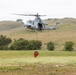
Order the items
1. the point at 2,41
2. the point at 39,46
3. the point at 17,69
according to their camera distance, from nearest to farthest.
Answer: the point at 17,69 → the point at 39,46 → the point at 2,41

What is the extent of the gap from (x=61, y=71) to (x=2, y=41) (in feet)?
284

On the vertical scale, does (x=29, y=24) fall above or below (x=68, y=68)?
above

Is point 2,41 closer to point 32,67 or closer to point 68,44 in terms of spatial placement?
point 68,44

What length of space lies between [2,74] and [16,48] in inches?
2720

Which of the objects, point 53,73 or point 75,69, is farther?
point 75,69

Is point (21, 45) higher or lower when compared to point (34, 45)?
higher

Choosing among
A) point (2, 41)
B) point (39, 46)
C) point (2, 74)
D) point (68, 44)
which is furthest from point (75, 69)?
point (2, 41)

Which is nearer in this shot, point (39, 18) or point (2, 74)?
point (2, 74)

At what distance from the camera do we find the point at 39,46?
105500 mm

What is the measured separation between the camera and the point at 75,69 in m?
34.9

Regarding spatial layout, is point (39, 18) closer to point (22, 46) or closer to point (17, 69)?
point (22, 46)

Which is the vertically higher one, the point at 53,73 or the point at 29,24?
the point at 29,24

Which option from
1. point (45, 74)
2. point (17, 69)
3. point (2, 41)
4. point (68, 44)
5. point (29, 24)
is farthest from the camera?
point (2, 41)

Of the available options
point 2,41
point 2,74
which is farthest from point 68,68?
point 2,41
